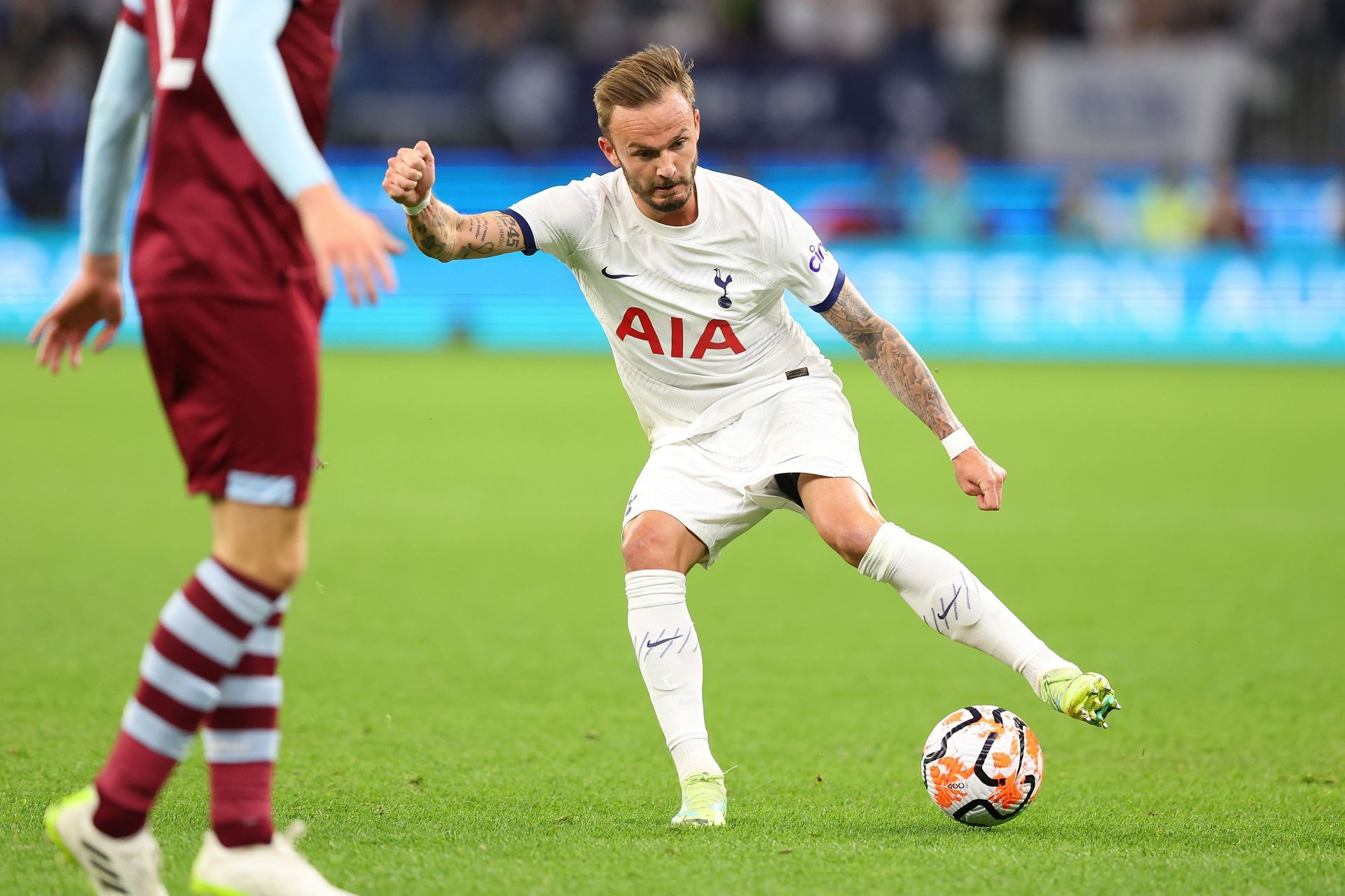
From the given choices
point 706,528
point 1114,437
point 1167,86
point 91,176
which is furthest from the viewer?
point 1167,86

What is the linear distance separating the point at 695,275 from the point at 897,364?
608 millimetres

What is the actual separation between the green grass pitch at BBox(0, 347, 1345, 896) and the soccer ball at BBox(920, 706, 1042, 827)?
82 millimetres

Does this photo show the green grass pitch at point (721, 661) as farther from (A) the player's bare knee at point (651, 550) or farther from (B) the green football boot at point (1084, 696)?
(A) the player's bare knee at point (651, 550)

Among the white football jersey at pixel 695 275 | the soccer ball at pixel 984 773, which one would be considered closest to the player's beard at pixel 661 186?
the white football jersey at pixel 695 275

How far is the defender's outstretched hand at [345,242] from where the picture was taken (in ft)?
8.25

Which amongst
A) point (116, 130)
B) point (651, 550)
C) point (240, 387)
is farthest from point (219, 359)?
point (651, 550)

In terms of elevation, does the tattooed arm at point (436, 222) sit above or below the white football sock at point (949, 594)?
above

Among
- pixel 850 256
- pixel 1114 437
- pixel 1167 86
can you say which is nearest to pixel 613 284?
pixel 1114 437

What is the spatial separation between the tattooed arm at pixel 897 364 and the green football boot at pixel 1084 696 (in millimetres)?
538

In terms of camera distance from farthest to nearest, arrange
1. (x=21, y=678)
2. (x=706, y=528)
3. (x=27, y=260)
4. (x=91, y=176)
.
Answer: (x=27, y=260) < (x=21, y=678) < (x=706, y=528) < (x=91, y=176)

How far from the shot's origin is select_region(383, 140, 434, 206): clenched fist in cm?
371

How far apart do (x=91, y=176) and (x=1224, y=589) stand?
5933 millimetres

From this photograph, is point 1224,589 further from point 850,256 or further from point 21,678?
point 850,256

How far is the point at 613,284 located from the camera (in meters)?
4.29
